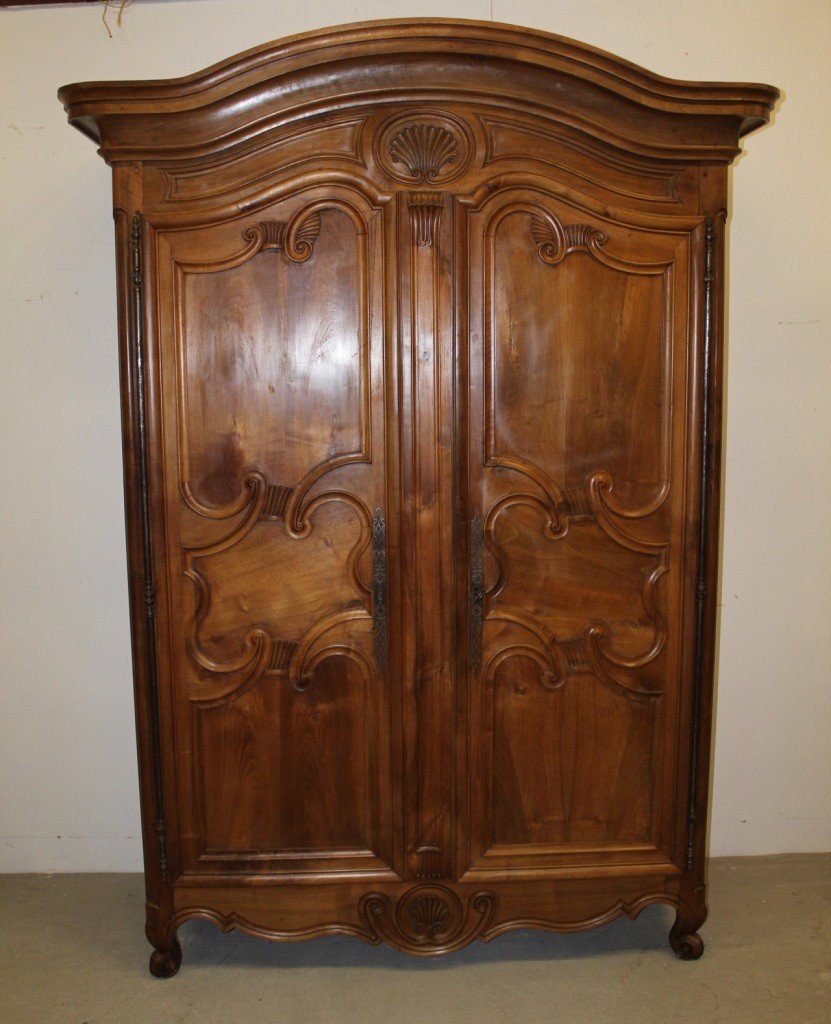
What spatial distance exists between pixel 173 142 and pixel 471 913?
78.0 inches

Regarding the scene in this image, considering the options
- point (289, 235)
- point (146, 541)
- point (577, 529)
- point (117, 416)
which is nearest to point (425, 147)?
point (289, 235)

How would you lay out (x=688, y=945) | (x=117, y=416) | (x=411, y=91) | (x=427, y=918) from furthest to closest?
1. (x=117, y=416)
2. (x=688, y=945)
3. (x=427, y=918)
4. (x=411, y=91)

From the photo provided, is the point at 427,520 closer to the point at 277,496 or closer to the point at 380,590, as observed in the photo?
the point at 380,590

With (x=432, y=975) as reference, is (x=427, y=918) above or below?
above

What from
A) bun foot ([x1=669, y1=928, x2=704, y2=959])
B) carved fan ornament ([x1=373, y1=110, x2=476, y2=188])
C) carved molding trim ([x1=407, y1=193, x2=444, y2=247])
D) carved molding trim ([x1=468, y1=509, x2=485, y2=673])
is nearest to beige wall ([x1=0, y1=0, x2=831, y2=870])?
bun foot ([x1=669, y1=928, x2=704, y2=959])

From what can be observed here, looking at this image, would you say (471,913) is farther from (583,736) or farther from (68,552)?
(68,552)

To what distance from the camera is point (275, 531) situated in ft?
6.31

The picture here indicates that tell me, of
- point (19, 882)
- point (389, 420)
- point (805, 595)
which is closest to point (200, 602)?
point (389, 420)

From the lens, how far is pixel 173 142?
182 cm

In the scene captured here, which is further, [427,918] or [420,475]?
[427,918]

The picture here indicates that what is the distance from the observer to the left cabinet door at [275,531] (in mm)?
1856

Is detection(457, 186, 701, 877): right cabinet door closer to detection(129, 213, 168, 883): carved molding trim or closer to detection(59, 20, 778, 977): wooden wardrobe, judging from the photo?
detection(59, 20, 778, 977): wooden wardrobe

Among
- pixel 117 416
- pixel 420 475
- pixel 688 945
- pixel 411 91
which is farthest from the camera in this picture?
pixel 117 416

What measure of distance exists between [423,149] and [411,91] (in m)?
0.12
